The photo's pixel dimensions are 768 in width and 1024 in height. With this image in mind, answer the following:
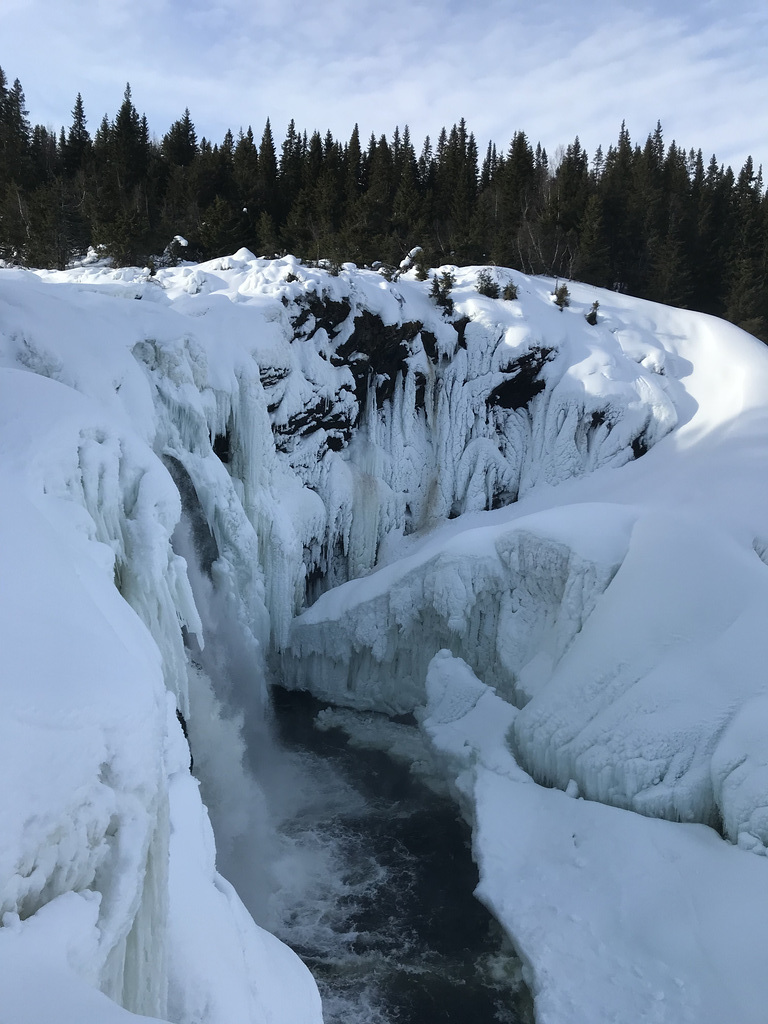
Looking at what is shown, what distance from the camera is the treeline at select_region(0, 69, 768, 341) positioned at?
23.9 metres

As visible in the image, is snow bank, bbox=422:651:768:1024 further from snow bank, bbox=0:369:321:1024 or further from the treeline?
the treeline

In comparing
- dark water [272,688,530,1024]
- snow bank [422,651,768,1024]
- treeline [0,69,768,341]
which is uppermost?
treeline [0,69,768,341]

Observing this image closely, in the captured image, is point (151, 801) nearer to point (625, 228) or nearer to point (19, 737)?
point (19, 737)

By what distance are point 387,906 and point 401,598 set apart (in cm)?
530

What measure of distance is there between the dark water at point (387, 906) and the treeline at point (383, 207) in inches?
616

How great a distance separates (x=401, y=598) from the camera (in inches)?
491

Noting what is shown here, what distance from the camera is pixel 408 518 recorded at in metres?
16.8

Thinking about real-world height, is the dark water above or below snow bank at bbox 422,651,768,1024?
below

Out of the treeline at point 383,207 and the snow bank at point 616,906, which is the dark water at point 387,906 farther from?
the treeline at point 383,207

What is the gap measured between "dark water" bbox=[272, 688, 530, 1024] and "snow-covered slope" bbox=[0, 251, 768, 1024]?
0.63m

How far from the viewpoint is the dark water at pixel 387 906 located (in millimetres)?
7191

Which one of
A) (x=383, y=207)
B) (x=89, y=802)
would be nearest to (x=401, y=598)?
(x=89, y=802)

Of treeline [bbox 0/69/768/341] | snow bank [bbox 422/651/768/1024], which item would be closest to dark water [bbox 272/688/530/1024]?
snow bank [bbox 422/651/768/1024]

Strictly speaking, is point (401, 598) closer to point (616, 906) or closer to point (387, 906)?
point (387, 906)
